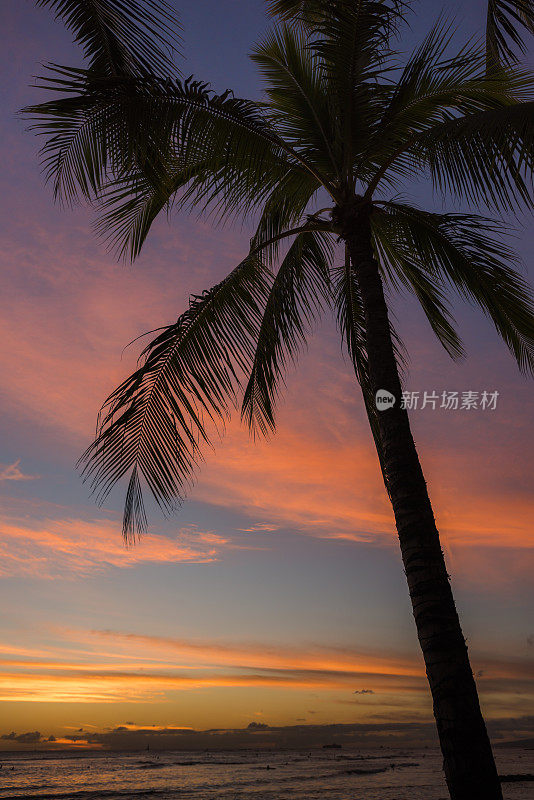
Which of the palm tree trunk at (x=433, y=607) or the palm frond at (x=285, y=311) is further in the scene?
the palm frond at (x=285, y=311)

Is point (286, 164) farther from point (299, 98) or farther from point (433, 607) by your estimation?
point (433, 607)

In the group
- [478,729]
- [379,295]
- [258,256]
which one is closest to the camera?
[478,729]

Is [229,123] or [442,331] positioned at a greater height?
[229,123]

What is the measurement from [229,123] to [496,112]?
2.82 m

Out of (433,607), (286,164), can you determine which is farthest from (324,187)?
(433,607)

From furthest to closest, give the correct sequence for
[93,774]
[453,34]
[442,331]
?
[93,774] < [442,331] < [453,34]

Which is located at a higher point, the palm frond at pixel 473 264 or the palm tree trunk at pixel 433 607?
the palm frond at pixel 473 264

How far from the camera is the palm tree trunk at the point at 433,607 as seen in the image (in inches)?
165

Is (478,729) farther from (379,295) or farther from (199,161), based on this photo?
(199,161)

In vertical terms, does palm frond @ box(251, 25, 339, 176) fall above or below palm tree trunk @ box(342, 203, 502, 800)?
above

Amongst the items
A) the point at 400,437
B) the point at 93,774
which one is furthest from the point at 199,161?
the point at 93,774

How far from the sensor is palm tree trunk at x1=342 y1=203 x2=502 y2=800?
13.8 feet

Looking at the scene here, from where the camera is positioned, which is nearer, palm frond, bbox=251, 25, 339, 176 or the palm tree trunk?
the palm tree trunk

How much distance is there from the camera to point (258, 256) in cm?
752
